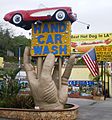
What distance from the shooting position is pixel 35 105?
15406 mm

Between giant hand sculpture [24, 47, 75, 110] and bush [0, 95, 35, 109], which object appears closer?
giant hand sculpture [24, 47, 75, 110]

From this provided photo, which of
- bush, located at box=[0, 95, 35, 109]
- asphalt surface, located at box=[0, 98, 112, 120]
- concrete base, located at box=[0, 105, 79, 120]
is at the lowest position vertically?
asphalt surface, located at box=[0, 98, 112, 120]

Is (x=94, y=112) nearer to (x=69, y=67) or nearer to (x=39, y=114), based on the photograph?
(x=69, y=67)

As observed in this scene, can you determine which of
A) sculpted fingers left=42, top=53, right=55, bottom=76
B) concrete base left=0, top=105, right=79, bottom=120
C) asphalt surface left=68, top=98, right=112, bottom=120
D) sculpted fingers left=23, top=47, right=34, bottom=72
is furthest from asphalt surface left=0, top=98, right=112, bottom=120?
sculpted fingers left=23, top=47, right=34, bottom=72

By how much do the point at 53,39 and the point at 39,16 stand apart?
4.11 feet

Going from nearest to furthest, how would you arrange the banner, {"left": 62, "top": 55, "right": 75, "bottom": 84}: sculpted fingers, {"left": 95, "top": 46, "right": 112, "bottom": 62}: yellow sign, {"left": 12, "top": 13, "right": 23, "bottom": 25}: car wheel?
1. {"left": 12, "top": 13, "right": 23, "bottom": 25}: car wheel
2. {"left": 62, "top": 55, "right": 75, "bottom": 84}: sculpted fingers
3. {"left": 95, "top": 46, "right": 112, "bottom": 62}: yellow sign
4. the banner

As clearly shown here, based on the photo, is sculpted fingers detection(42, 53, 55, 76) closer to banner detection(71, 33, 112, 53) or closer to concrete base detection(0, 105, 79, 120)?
concrete base detection(0, 105, 79, 120)

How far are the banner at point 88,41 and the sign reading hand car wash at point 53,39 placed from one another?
1972 centimetres

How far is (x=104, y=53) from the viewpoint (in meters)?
29.3

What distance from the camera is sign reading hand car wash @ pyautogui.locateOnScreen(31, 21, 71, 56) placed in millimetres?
15766

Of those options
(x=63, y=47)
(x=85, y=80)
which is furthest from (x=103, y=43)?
(x=63, y=47)

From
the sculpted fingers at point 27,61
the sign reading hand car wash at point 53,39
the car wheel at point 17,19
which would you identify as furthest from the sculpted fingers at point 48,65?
the car wheel at point 17,19

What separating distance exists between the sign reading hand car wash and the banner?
19.7m

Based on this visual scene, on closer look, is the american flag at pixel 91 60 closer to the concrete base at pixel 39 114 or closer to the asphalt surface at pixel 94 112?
the asphalt surface at pixel 94 112
